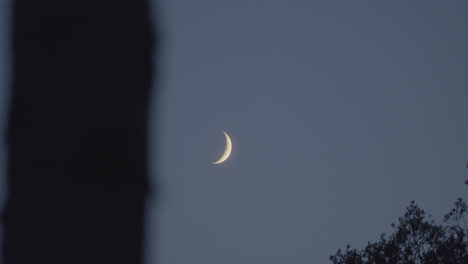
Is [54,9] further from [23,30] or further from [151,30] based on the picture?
[151,30]

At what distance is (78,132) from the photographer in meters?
1.71

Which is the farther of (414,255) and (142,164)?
(414,255)

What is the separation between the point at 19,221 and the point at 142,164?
1.29 ft

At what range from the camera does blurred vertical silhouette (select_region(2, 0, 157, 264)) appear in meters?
1.67

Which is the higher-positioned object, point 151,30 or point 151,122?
point 151,30

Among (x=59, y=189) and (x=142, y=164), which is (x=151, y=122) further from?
(x=59, y=189)

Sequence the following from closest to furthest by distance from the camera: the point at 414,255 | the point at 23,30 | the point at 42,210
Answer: the point at 42,210 < the point at 23,30 < the point at 414,255

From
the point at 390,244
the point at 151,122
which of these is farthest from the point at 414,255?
the point at 151,122

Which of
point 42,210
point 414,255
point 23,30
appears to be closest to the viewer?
point 42,210

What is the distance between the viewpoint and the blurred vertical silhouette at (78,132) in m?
1.67

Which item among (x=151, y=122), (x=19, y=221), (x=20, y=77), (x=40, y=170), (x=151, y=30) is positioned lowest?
(x=19, y=221)

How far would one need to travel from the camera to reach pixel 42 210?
1667mm

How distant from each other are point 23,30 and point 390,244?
84.0ft

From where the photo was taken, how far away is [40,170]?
1.69m
